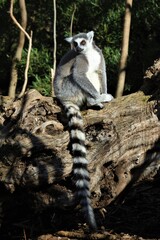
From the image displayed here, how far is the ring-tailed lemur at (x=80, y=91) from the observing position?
398 centimetres

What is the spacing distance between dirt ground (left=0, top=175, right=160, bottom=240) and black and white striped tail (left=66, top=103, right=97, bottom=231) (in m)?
0.43

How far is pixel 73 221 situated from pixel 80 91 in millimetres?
1347

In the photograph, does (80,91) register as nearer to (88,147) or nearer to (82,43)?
(82,43)

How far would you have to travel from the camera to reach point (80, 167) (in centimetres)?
404

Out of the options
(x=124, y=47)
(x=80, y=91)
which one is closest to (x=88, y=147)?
(x=80, y=91)

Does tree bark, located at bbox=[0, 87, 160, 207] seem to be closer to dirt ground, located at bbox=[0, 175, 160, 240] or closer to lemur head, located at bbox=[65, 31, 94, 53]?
dirt ground, located at bbox=[0, 175, 160, 240]

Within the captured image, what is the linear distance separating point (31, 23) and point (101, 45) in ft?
5.52

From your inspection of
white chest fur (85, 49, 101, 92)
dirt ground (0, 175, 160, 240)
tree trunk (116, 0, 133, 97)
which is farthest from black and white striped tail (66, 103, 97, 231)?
tree trunk (116, 0, 133, 97)

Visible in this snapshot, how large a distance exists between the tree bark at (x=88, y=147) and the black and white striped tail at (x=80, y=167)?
0.29ft

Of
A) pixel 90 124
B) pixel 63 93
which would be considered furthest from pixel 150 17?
pixel 90 124

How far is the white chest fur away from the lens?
568cm

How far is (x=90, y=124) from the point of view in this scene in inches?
174

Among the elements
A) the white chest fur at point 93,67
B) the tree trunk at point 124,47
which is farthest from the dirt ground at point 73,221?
the tree trunk at point 124,47

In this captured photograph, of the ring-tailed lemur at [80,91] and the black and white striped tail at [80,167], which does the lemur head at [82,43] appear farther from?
the black and white striped tail at [80,167]
